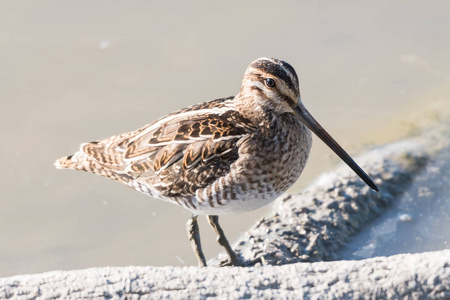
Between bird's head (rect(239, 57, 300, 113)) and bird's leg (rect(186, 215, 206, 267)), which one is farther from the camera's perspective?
A: bird's leg (rect(186, 215, 206, 267))

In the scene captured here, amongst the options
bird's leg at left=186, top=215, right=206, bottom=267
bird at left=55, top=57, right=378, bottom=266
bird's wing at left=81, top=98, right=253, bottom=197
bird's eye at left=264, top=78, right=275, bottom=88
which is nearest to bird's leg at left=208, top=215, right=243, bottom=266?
bird's leg at left=186, top=215, right=206, bottom=267

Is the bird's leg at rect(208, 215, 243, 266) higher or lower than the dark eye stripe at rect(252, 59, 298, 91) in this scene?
lower

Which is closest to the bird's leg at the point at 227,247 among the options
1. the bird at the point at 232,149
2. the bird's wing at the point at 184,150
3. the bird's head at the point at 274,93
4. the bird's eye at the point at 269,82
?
the bird at the point at 232,149

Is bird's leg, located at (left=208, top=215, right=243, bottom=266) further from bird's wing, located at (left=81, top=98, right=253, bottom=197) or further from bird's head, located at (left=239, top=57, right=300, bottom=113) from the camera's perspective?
bird's head, located at (left=239, top=57, right=300, bottom=113)

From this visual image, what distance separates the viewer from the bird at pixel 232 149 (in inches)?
195

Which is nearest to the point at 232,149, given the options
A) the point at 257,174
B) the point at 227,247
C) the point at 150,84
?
the point at 257,174

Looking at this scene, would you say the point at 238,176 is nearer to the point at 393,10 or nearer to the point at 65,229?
the point at 65,229

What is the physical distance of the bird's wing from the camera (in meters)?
5.00

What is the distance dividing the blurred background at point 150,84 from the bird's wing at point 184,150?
1.04m

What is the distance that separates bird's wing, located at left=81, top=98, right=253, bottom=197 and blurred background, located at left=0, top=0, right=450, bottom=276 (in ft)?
3.41

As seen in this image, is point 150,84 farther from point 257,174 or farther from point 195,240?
point 257,174

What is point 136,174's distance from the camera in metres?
5.27

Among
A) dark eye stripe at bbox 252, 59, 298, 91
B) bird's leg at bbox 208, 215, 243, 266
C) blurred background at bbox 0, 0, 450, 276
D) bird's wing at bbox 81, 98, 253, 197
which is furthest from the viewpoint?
blurred background at bbox 0, 0, 450, 276

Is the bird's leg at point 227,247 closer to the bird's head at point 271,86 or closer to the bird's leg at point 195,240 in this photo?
the bird's leg at point 195,240
